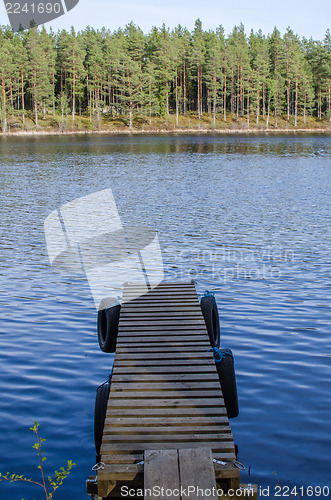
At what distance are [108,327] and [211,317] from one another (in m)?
1.88

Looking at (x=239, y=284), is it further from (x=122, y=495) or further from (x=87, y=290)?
(x=122, y=495)

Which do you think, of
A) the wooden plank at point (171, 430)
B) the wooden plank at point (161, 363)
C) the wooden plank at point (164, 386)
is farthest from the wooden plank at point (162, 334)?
the wooden plank at point (171, 430)

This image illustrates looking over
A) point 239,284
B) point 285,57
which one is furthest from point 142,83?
point 239,284

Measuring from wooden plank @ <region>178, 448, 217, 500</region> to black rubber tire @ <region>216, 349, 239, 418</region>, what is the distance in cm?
224

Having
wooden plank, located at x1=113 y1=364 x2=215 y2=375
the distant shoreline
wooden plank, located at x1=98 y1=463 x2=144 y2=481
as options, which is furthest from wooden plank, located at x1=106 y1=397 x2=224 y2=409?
the distant shoreline

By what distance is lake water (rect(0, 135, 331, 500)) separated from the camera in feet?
22.0

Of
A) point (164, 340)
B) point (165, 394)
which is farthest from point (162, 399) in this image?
point (164, 340)

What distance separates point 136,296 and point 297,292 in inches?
171

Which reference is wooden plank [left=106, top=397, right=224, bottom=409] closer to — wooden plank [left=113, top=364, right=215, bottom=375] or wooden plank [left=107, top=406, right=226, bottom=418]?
wooden plank [left=107, top=406, right=226, bottom=418]

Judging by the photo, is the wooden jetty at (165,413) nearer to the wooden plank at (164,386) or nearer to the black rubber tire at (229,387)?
the wooden plank at (164,386)

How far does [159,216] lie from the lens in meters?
24.3

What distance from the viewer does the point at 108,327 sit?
31.9 ft

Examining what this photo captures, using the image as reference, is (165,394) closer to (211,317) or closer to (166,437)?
(166,437)

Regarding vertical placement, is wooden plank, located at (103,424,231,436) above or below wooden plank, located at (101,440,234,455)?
above
